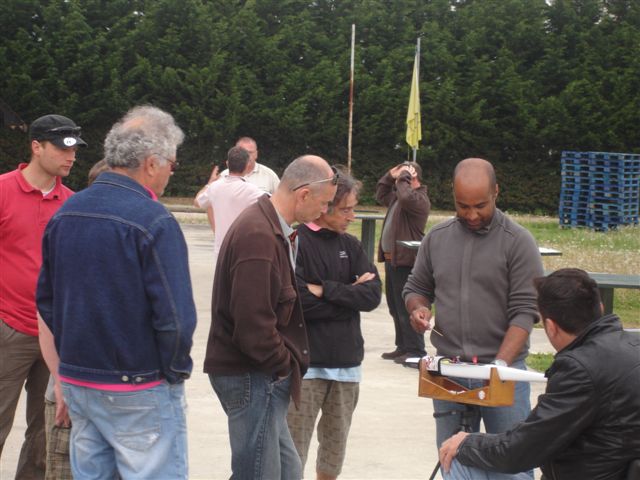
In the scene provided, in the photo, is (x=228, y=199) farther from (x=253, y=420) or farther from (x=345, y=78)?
(x=345, y=78)

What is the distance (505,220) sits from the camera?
4406 mm

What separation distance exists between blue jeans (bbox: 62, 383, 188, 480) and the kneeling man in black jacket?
1.18m

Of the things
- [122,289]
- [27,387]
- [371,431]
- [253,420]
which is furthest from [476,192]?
[371,431]

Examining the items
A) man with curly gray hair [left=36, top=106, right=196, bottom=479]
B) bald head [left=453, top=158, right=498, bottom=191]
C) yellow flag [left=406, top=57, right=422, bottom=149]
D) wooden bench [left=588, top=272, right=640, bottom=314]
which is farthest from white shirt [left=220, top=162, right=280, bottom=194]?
yellow flag [left=406, top=57, right=422, bottom=149]

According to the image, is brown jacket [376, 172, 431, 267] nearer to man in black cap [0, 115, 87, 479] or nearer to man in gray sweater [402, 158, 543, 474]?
man in black cap [0, 115, 87, 479]

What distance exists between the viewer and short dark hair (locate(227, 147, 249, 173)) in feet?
28.2

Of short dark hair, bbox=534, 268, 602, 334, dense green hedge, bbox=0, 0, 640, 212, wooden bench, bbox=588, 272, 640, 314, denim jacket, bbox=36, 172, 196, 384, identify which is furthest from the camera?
dense green hedge, bbox=0, 0, 640, 212

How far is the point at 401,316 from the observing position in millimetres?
9000

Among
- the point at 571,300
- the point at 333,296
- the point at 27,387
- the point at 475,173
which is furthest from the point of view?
the point at 27,387

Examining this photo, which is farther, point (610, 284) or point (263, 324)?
point (610, 284)

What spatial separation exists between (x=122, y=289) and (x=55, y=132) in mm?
1873

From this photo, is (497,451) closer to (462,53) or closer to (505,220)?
(505,220)

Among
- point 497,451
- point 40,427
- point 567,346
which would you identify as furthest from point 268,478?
point 40,427

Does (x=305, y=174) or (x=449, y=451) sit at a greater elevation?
(x=305, y=174)
